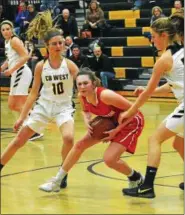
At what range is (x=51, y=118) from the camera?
7352mm

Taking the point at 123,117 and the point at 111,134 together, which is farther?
the point at 111,134

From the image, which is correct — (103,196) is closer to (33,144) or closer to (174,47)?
(174,47)

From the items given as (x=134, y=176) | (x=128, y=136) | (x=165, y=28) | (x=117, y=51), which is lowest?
(x=117, y=51)

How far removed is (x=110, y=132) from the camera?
6.61 m

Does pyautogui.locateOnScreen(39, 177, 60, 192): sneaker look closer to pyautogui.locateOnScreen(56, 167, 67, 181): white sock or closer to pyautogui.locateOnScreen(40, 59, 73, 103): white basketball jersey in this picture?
pyautogui.locateOnScreen(56, 167, 67, 181): white sock

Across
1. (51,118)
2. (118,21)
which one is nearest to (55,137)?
(51,118)

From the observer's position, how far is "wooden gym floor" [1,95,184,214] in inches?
244

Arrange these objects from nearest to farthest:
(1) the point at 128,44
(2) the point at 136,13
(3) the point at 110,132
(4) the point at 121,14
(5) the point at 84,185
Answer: (3) the point at 110,132 → (5) the point at 84,185 → (1) the point at 128,44 → (2) the point at 136,13 → (4) the point at 121,14

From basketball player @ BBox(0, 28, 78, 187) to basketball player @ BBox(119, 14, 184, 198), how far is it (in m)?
1.02

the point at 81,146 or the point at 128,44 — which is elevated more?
the point at 81,146

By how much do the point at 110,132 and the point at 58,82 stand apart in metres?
1.03

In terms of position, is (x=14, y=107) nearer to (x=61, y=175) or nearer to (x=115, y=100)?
(x=61, y=175)

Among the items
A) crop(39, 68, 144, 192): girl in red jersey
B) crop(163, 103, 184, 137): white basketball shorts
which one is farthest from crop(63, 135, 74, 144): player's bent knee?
crop(163, 103, 184, 137): white basketball shorts

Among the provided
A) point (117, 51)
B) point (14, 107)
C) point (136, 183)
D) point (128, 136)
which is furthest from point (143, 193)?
point (117, 51)
